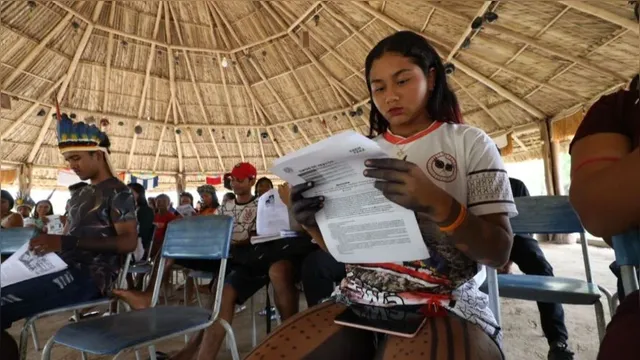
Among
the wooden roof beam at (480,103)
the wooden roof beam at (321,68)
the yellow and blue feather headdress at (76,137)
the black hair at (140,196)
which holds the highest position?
the wooden roof beam at (321,68)

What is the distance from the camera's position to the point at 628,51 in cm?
489

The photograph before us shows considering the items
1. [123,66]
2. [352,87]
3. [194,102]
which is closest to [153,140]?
[194,102]

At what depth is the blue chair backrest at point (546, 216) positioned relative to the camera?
87.5 inches

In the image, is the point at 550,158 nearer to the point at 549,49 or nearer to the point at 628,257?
the point at 549,49

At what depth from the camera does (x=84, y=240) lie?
2.01 meters

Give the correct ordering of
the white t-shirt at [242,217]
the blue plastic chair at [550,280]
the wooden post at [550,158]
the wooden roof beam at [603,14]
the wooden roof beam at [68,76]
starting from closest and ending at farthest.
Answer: the blue plastic chair at [550,280] → the white t-shirt at [242,217] → the wooden roof beam at [603,14] → the wooden roof beam at [68,76] → the wooden post at [550,158]

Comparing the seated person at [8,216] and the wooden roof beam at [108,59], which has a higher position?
the wooden roof beam at [108,59]

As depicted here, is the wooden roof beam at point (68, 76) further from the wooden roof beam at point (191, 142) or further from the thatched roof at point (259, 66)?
the wooden roof beam at point (191, 142)

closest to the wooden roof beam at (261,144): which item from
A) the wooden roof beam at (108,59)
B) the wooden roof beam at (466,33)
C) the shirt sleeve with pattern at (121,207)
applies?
the wooden roof beam at (108,59)

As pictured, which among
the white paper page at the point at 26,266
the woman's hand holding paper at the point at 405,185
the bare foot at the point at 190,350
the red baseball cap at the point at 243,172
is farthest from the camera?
the red baseball cap at the point at 243,172

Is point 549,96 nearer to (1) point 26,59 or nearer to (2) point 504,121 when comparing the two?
Answer: (2) point 504,121

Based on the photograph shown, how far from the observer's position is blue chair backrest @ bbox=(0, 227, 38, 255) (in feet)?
8.50

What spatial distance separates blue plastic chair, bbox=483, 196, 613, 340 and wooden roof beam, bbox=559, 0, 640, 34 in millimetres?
3060

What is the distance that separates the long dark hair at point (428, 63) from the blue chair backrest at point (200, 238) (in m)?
1.16
